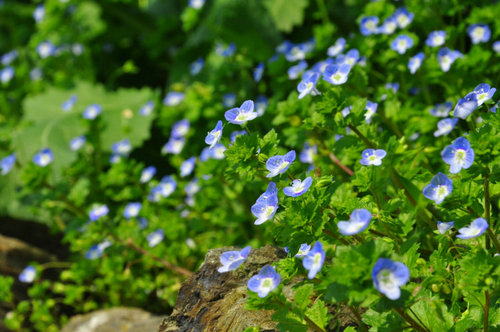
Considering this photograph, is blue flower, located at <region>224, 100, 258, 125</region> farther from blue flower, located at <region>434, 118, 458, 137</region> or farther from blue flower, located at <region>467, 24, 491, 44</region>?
blue flower, located at <region>467, 24, 491, 44</region>

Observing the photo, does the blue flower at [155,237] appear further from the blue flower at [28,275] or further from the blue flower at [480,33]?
the blue flower at [480,33]

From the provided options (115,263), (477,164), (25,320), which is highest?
(477,164)

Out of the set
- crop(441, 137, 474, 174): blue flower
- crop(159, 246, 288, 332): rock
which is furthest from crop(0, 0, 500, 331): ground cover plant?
crop(159, 246, 288, 332): rock

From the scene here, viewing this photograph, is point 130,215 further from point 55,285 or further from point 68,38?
point 68,38

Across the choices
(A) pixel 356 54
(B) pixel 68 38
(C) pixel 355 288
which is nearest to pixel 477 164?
(C) pixel 355 288

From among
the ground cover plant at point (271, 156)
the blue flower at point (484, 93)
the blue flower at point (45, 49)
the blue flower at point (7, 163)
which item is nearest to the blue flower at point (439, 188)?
the ground cover plant at point (271, 156)

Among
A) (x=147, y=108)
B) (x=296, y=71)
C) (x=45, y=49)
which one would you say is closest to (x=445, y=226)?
(x=296, y=71)
